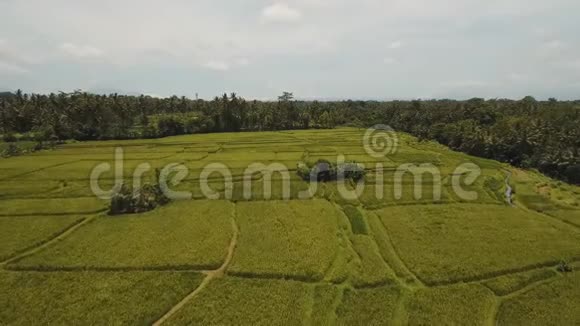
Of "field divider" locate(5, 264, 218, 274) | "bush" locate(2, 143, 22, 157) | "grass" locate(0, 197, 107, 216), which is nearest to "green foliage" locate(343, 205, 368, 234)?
"field divider" locate(5, 264, 218, 274)

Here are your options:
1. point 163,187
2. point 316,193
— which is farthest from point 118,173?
point 316,193

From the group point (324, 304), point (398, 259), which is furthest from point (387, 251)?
point (324, 304)

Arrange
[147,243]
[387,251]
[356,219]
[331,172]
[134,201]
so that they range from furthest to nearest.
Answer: [331,172]
[134,201]
[356,219]
[147,243]
[387,251]

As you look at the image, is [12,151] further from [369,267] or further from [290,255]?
[369,267]

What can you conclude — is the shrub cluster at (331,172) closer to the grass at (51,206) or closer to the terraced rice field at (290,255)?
the terraced rice field at (290,255)

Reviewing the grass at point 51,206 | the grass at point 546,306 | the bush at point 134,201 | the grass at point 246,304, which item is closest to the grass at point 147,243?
the bush at point 134,201

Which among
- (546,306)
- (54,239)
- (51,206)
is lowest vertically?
(546,306)
